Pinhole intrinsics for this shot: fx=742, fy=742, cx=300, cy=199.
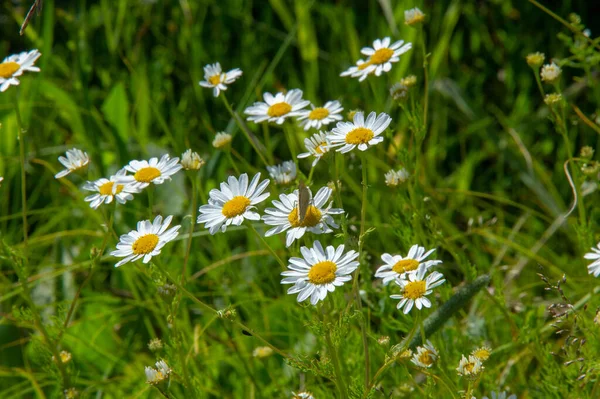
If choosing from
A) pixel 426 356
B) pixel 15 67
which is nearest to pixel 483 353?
pixel 426 356

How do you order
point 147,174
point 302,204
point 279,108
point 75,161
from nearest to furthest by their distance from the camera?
point 302,204
point 147,174
point 75,161
point 279,108

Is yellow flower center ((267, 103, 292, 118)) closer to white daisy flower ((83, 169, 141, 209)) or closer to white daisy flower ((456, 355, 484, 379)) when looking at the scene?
white daisy flower ((83, 169, 141, 209))

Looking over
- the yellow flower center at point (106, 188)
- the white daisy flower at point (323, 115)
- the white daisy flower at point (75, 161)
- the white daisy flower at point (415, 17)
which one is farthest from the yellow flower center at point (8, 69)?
the white daisy flower at point (415, 17)

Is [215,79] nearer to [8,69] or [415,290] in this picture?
[8,69]

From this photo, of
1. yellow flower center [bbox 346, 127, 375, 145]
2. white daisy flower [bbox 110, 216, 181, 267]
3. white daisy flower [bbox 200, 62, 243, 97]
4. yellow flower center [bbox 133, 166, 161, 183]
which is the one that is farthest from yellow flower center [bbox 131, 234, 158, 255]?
white daisy flower [bbox 200, 62, 243, 97]

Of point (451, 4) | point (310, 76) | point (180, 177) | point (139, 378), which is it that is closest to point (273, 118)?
point (139, 378)

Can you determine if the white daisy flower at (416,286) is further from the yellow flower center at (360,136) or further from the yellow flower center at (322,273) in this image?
the yellow flower center at (360,136)
